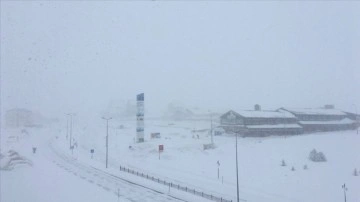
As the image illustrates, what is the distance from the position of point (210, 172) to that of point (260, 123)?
32.9 m

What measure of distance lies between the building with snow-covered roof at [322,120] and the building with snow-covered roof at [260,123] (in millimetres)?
3506

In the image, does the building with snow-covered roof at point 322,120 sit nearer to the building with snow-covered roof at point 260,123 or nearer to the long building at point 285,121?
the long building at point 285,121

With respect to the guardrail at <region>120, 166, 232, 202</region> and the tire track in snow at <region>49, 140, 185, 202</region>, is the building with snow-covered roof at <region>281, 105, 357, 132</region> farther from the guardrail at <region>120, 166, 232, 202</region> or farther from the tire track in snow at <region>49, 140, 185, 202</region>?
the tire track in snow at <region>49, 140, 185, 202</region>

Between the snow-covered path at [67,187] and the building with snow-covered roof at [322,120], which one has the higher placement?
the building with snow-covered roof at [322,120]

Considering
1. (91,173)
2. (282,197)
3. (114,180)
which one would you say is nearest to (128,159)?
(91,173)

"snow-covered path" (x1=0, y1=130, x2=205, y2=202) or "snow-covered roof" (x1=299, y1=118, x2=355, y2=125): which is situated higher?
"snow-covered roof" (x1=299, y1=118, x2=355, y2=125)

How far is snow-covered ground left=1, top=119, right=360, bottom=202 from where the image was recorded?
34062 millimetres

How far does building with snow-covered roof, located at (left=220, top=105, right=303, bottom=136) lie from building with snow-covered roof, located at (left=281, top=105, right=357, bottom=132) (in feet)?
11.5

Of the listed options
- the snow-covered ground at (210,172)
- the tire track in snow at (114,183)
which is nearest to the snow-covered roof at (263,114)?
the snow-covered ground at (210,172)

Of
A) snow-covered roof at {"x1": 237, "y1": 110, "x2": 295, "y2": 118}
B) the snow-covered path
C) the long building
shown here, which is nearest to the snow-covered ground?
the snow-covered path

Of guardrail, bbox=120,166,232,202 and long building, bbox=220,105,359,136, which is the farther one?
long building, bbox=220,105,359,136

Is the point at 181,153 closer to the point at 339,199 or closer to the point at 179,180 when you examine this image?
the point at 179,180

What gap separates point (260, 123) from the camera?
77000 mm

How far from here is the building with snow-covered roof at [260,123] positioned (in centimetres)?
7462
